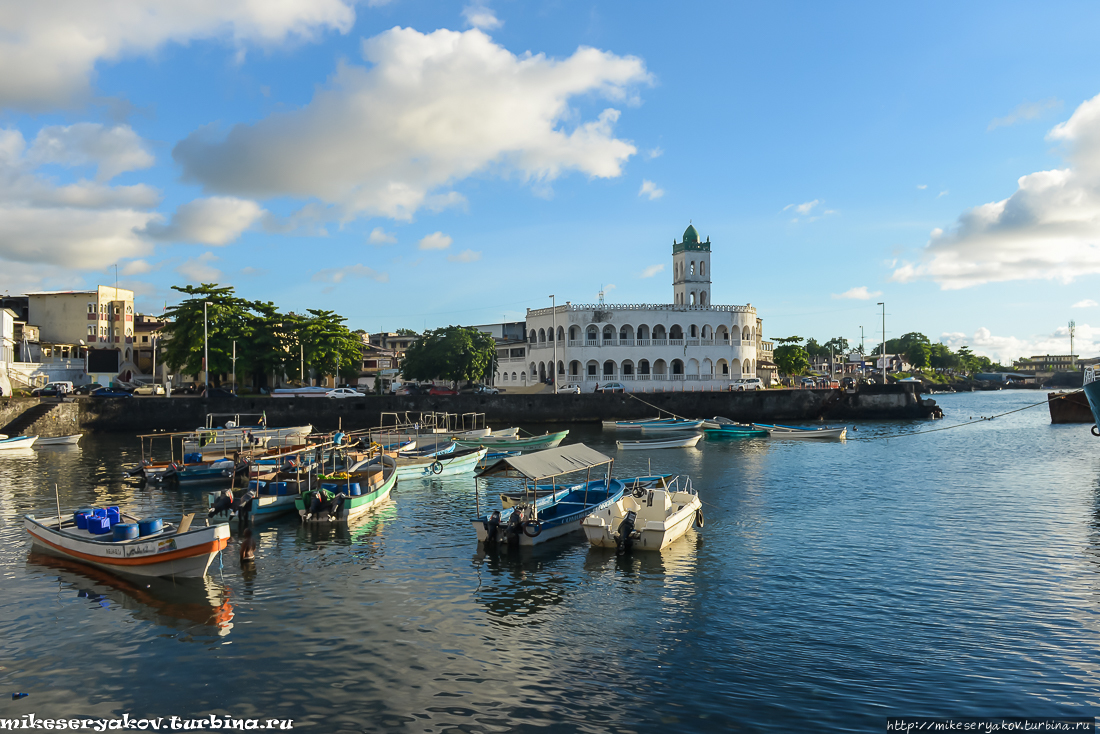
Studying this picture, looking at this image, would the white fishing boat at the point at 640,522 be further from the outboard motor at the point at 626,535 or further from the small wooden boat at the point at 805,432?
the small wooden boat at the point at 805,432

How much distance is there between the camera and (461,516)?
29.6 metres

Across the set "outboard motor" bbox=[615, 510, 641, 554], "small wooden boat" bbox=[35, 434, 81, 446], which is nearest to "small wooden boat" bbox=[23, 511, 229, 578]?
"outboard motor" bbox=[615, 510, 641, 554]

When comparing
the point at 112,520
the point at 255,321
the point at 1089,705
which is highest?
the point at 255,321

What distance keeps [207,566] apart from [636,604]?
1205 cm

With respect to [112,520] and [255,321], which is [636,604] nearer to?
[112,520]

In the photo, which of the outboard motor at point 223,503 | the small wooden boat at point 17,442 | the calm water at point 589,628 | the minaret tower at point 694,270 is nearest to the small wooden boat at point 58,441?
the small wooden boat at point 17,442

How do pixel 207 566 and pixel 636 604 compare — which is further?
pixel 207 566

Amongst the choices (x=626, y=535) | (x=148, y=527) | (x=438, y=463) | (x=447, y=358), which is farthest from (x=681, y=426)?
(x=148, y=527)

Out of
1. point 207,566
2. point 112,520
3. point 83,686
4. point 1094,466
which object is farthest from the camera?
point 1094,466

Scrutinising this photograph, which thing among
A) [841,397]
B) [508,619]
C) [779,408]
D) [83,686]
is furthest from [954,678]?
[841,397]

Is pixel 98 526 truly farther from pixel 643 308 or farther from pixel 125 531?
pixel 643 308

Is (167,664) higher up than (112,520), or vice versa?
(112,520)

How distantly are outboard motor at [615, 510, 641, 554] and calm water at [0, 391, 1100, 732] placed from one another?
1.75ft

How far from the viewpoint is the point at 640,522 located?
2369 centimetres
